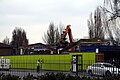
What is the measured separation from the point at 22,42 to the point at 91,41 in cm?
4668

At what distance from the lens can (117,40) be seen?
89.4ft

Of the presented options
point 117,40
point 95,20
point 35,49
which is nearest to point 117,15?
point 117,40

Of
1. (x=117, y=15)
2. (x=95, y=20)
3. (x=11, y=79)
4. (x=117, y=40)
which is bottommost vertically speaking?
Result: (x=11, y=79)

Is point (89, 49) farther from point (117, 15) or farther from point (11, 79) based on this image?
point (11, 79)

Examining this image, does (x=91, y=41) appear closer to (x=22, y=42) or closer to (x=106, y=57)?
(x=106, y=57)

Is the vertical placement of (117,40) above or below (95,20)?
below

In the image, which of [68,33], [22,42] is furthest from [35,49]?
[22,42]

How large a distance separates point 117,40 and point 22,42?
8165cm

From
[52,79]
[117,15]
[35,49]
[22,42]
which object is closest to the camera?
[52,79]

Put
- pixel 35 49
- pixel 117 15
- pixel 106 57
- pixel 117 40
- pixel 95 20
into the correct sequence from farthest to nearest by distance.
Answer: pixel 35 49 < pixel 95 20 < pixel 106 57 < pixel 117 40 < pixel 117 15

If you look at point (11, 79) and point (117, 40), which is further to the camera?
point (117, 40)

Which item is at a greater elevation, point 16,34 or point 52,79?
point 16,34

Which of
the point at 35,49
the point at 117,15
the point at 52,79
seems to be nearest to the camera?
the point at 52,79

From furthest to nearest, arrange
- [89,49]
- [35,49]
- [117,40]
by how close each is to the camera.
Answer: [35,49]
[89,49]
[117,40]
